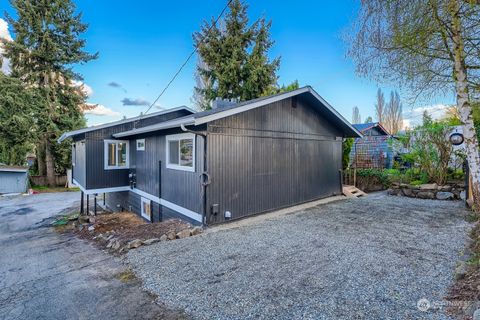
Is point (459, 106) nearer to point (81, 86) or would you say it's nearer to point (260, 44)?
point (260, 44)

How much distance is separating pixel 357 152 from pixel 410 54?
1102 centimetres

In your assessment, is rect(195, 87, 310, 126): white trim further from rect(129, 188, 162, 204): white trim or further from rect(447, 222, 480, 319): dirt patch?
rect(447, 222, 480, 319): dirt patch

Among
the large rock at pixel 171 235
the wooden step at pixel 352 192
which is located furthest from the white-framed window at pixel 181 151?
the wooden step at pixel 352 192

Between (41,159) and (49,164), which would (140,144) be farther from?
(41,159)

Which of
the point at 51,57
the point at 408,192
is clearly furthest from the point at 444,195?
the point at 51,57

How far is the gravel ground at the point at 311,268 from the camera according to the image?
2829 mm

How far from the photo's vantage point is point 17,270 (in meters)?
5.23

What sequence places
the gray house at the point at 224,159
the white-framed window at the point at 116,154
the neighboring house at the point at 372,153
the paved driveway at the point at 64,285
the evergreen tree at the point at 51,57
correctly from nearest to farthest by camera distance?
the paved driveway at the point at 64,285, the gray house at the point at 224,159, the white-framed window at the point at 116,154, the neighboring house at the point at 372,153, the evergreen tree at the point at 51,57

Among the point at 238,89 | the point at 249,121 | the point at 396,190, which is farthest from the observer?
the point at 238,89

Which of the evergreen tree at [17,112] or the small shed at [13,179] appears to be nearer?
the evergreen tree at [17,112]

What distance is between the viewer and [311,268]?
147 inches

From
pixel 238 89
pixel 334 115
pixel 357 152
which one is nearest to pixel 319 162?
pixel 334 115

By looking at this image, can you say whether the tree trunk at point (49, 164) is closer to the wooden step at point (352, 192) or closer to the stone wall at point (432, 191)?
the wooden step at point (352, 192)

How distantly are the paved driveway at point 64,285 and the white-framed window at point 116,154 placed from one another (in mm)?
3408
